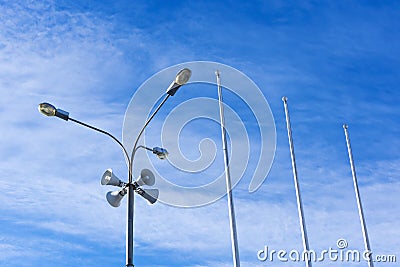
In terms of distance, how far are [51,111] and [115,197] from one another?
8.46 ft

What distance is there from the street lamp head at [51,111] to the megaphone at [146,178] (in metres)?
2.33

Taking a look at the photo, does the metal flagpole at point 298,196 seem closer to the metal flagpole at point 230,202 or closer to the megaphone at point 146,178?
the metal flagpole at point 230,202

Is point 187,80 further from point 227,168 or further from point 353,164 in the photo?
point 353,164

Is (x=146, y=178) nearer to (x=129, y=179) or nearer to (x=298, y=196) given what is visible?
(x=129, y=179)

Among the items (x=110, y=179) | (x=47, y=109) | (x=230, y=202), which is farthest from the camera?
(x=230, y=202)

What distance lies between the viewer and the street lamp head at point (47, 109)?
11.5 m

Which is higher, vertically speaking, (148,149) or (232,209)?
(232,209)

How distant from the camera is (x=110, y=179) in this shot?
1176 cm

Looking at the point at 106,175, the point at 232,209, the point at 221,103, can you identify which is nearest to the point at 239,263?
the point at 232,209

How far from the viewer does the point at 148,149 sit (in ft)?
43.0

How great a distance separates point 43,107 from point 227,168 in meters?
14.5

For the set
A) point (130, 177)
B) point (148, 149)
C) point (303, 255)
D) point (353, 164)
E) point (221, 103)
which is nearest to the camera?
point (130, 177)

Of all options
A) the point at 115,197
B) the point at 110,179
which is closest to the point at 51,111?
the point at 110,179

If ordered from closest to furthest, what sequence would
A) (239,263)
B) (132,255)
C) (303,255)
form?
(132,255)
(239,263)
(303,255)
